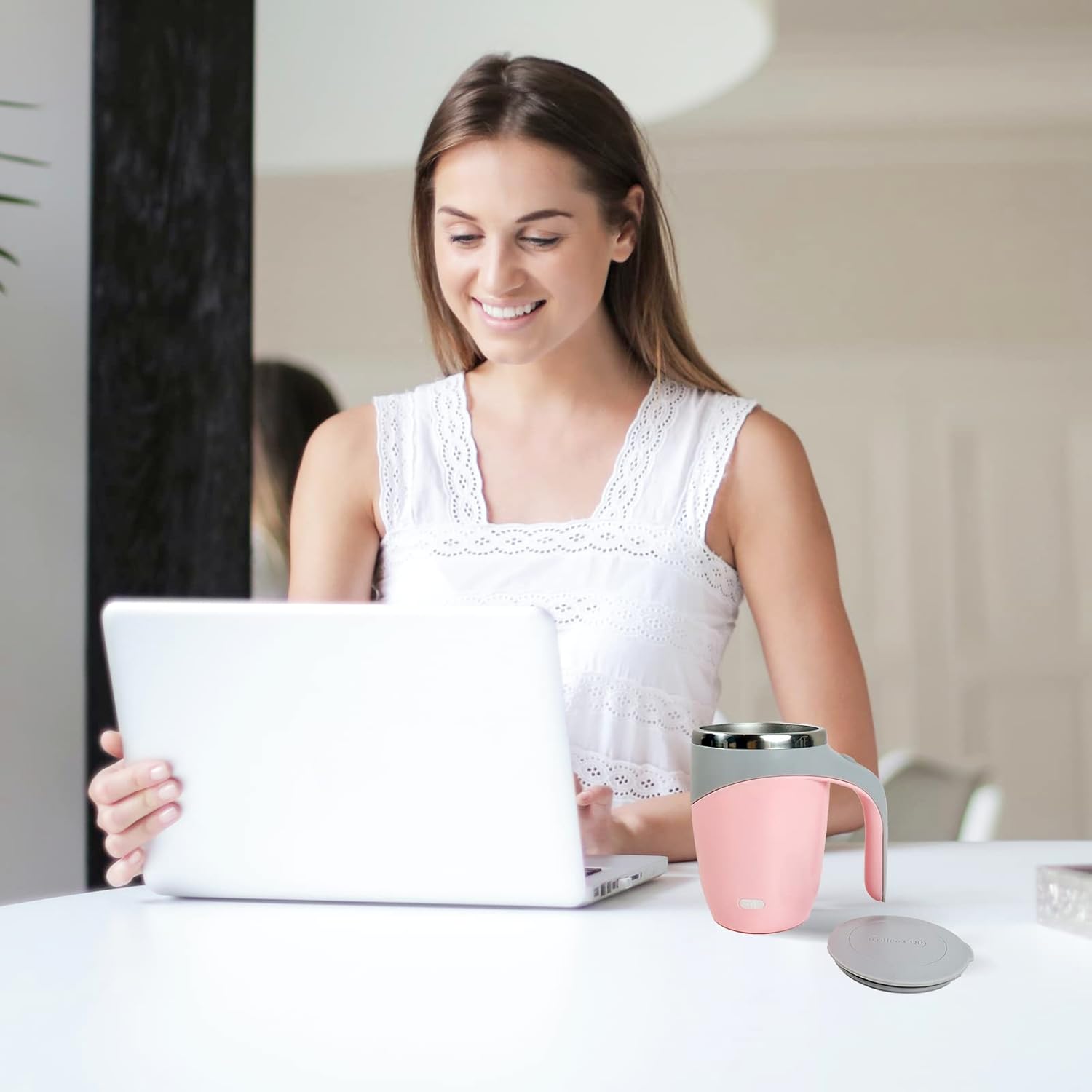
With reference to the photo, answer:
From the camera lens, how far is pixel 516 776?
791 millimetres

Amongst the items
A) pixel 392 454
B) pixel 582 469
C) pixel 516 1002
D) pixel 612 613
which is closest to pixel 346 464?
pixel 392 454

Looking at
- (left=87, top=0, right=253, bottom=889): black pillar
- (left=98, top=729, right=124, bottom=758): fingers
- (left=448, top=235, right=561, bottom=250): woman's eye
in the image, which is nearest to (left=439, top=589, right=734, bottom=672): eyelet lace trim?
(left=448, top=235, right=561, bottom=250): woman's eye

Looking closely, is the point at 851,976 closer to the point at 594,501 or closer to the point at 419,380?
the point at 594,501

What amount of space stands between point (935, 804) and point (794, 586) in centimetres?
136

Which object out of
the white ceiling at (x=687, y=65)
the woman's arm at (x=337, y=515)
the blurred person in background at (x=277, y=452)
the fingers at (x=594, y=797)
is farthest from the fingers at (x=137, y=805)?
the white ceiling at (x=687, y=65)

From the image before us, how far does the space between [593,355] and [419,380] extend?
67.0 inches

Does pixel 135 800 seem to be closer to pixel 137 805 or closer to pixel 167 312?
pixel 137 805

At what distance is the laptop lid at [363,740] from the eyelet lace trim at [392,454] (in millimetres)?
749

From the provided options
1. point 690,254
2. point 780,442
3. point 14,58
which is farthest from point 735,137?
point 780,442

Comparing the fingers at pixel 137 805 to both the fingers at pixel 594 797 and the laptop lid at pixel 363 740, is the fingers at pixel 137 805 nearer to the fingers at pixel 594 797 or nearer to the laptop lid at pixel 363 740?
the laptop lid at pixel 363 740

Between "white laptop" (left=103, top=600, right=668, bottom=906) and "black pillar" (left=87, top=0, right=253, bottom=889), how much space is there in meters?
1.41

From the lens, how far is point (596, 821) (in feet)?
3.39

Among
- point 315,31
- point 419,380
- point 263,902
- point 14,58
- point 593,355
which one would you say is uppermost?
point 315,31

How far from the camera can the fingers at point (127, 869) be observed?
0.92 metres
